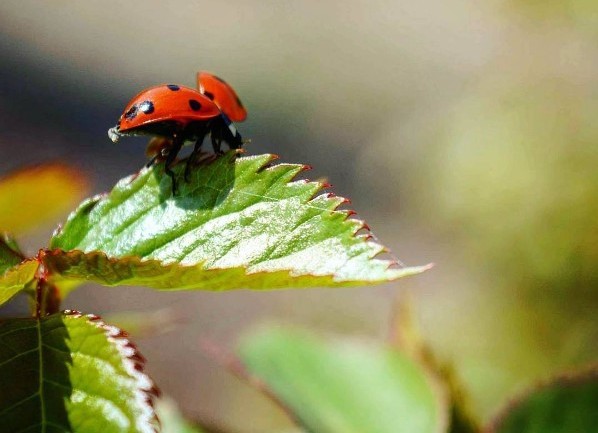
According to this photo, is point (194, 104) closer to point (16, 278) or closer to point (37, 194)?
point (37, 194)

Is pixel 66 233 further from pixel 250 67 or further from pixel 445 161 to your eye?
pixel 250 67

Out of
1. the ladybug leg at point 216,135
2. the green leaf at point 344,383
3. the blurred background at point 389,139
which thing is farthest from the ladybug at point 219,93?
the green leaf at point 344,383

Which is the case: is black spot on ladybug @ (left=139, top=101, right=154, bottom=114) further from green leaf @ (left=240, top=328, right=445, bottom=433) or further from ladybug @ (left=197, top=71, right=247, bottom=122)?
green leaf @ (left=240, top=328, right=445, bottom=433)

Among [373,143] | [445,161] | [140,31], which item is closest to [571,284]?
[445,161]

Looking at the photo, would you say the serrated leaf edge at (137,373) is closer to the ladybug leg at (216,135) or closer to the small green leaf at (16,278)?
the small green leaf at (16,278)

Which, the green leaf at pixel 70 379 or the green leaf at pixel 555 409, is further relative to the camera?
the green leaf at pixel 555 409

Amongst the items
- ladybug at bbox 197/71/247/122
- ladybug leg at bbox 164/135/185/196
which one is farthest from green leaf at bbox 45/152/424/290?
ladybug at bbox 197/71/247/122

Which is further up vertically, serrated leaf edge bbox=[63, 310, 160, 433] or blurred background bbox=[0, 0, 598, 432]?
serrated leaf edge bbox=[63, 310, 160, 433]
